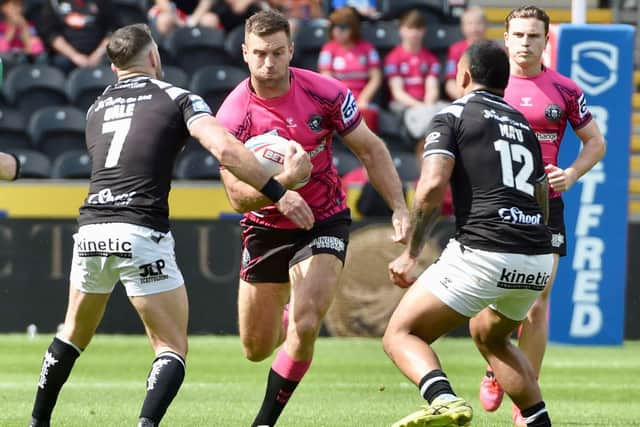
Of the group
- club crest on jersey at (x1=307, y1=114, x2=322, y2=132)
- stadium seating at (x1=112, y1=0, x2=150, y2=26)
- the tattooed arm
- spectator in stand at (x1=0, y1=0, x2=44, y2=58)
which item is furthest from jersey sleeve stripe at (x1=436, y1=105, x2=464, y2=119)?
spectator in stand at (x1=0, y1=0, x2=44, y2=58)

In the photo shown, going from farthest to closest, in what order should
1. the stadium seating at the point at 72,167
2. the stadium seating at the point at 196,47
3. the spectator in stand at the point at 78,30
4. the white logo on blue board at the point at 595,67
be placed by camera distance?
1. the stadium seating at the point at 196,47
2. the spectator in stand at the point at 78,30
3. the stadium seating at the point at 72,167
4. the white logo on blue board at the point at 595,67

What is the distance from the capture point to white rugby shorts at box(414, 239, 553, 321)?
6828 millimetres

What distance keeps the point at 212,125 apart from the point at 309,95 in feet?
4.04

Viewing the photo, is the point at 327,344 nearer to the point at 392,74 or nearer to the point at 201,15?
the point at 392,74

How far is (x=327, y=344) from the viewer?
44.3ft

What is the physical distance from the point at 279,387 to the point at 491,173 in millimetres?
1710

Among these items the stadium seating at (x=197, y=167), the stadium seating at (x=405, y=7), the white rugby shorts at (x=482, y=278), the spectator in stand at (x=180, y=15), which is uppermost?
the white rugby shorts at (x=482, y=278)

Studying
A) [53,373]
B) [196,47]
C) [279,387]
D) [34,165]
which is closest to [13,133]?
[34,165]

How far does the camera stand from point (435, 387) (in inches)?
262

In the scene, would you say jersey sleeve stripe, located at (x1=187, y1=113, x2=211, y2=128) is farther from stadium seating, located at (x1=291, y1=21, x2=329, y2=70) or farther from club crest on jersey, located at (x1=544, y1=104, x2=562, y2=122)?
stadium seating, located at (x1=291, y1=21, x2=329, y2=70)

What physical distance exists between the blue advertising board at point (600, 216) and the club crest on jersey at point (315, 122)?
6.21m

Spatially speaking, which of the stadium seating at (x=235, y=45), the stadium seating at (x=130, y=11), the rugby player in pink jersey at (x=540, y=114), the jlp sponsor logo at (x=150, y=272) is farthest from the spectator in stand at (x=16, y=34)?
the jlp sponsor logo at (x=150, y=272)

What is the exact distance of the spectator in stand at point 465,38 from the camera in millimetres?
16078

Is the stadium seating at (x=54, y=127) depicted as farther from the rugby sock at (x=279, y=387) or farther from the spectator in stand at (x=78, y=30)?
the rugby sock at (x=279, y=387)
